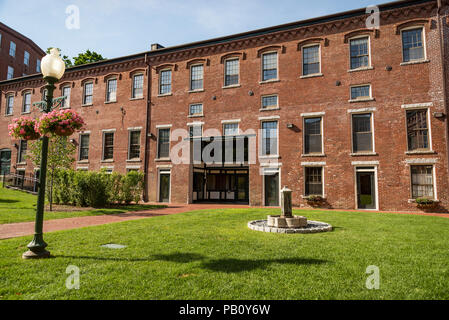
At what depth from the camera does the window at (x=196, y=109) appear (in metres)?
20.5

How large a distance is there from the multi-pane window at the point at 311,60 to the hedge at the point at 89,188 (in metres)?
13.3

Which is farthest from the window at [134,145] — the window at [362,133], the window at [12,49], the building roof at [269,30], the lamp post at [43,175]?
the window at [12,49]

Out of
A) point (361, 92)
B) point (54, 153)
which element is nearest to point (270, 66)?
point (361, 92)

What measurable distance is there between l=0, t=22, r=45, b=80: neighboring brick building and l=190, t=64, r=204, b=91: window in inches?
1171

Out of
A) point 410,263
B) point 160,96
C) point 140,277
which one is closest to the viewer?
point 140,277

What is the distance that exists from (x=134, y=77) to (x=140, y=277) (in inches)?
854

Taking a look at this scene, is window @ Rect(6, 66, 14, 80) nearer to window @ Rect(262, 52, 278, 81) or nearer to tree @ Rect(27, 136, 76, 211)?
tree @ Rect(27, 136, 76, 211)

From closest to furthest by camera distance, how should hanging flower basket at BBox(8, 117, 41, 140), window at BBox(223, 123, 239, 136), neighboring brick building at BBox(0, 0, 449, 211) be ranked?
hanging flower basket at BBox(8, 117, 41, 140) < neighboring brick building at BBox(0, 0, 449, 211) < window at BBox(223, 123, 239, 136)

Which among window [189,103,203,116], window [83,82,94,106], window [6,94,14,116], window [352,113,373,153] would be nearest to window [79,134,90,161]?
window [83,82,94,106]

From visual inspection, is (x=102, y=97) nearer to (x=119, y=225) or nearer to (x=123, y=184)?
(x=123, y=184)

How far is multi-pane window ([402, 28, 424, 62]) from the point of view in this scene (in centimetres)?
1557

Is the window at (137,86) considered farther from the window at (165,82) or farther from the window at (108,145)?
the window at (108,145)

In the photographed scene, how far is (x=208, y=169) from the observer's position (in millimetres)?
23875
